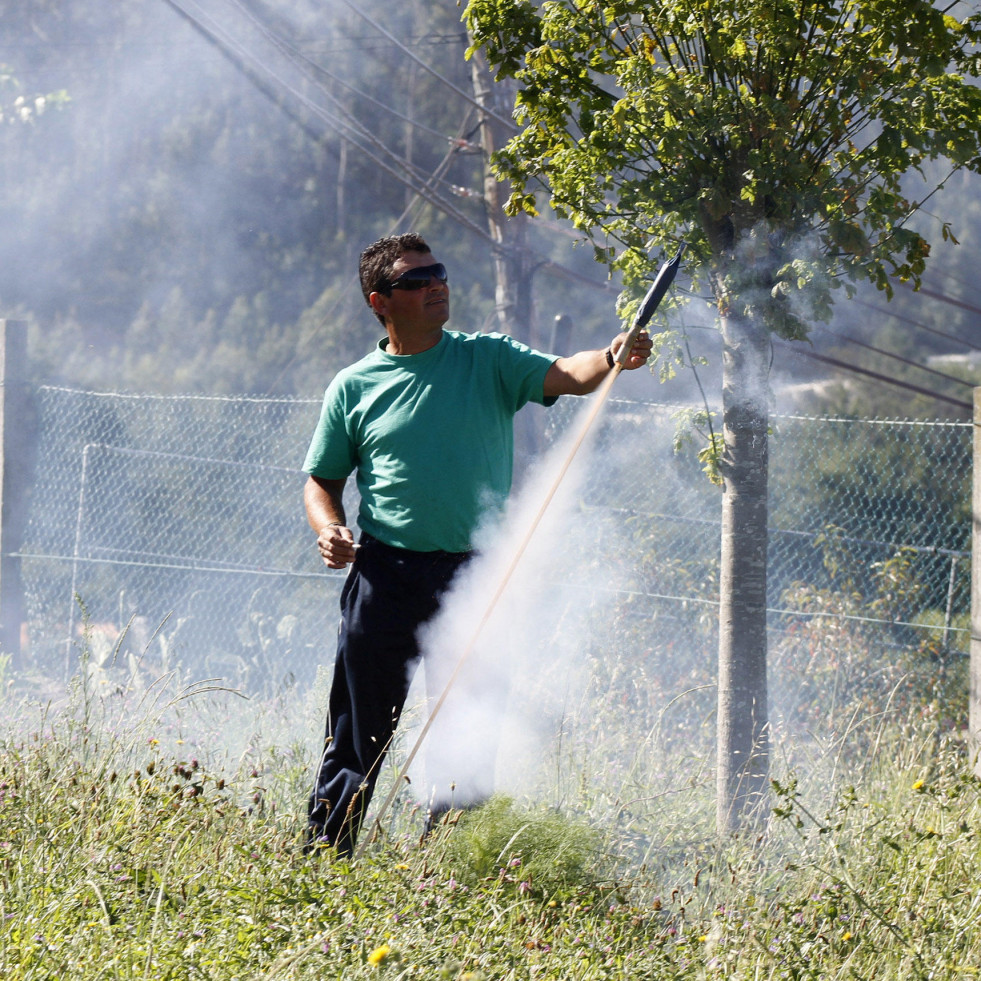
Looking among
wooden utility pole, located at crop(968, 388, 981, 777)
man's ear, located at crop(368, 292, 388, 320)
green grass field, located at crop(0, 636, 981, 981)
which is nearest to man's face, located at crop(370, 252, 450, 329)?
man's ear, located at crop(368, 292, 388, 320)

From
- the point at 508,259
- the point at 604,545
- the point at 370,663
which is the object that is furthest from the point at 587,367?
the point at 508,259

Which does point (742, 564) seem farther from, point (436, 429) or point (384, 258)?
point (384, 258)

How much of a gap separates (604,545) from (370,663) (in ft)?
13.9

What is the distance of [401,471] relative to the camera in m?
3.09

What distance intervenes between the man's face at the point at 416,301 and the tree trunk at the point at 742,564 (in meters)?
0.85

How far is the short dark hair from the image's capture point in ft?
10.4

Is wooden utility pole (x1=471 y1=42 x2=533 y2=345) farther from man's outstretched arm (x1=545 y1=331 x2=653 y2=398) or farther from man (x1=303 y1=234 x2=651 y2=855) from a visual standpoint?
man's outstretched arm (x1=545 y1=331 x2=653 y2=398)

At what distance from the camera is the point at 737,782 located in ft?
11.1

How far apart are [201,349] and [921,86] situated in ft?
41.7

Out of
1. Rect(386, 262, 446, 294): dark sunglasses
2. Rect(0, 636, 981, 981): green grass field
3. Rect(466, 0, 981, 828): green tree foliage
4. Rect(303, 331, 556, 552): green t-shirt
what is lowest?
Rect(0, 636, 981, 981): green grass field

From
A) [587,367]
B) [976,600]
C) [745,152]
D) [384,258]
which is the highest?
[745,152]

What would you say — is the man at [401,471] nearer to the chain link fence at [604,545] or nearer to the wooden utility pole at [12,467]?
the chain link fence at [604,545]

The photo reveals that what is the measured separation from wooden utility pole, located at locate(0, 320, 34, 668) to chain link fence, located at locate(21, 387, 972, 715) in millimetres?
266

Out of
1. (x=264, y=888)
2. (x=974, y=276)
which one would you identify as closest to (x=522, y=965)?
(x=264, y=888)
